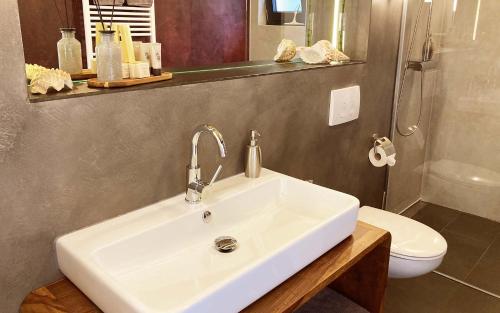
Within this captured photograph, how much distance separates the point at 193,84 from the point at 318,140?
2.59 ft

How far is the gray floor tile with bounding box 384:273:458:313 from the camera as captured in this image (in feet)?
7.42

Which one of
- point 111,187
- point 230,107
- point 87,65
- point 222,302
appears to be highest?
point 87,65

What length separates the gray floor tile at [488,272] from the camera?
2.45m

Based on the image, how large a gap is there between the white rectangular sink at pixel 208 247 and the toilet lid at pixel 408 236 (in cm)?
68

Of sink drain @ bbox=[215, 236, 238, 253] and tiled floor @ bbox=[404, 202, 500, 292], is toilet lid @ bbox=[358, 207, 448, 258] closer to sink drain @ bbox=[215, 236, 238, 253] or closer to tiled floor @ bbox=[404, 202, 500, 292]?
tiled floor @ bbox=[404, 202, 500, 292]

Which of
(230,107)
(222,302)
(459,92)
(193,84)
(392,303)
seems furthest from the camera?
(459,92)

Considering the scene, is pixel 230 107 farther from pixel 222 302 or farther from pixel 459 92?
pixel 459 92

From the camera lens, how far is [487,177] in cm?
309

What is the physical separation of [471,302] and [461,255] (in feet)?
1.58

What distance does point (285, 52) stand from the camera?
6.58 ft

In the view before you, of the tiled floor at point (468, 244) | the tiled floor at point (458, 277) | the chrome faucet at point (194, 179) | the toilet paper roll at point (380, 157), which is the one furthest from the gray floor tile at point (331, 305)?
the tiled floor at point (468, 244)

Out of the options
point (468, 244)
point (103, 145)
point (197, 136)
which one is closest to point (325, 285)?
point (197, 136)

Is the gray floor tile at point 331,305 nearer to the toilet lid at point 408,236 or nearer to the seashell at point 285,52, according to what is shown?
the toilet lid at point 408,236

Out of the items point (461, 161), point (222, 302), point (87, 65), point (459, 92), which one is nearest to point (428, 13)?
point (459, 92)
